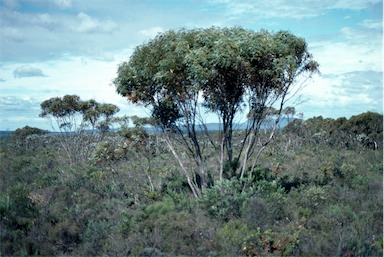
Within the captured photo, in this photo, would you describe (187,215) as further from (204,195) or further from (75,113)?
(75,113)

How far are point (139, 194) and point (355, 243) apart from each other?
24.6ft

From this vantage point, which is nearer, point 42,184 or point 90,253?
point 90,253

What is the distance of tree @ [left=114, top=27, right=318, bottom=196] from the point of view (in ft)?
36.5

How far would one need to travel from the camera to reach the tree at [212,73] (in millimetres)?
11125

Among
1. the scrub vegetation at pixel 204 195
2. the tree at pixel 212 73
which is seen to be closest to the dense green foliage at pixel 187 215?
the scrub vegetation at pixel 204 195

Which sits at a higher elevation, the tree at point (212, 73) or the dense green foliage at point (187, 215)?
the tree at point (212, 73)

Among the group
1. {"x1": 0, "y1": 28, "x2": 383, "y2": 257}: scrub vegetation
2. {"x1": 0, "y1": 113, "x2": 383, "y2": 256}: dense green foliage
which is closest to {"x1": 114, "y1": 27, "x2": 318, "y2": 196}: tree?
{"x1": 0, "y1": 28, "x2": 383, "y2": 257}: scrub vegetation

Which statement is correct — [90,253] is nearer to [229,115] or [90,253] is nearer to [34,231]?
[34,231]

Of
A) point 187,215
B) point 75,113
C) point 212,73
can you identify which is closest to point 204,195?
point 187,215

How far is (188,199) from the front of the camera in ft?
40.6

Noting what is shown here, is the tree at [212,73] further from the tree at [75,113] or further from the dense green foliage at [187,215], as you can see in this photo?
the tree at [75,113]

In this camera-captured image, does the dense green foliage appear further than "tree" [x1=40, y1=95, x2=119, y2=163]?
No

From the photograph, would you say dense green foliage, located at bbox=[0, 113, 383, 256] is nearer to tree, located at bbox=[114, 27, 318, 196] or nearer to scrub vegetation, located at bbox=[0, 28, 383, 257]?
scrub vegetation, located at bbox=[0, 28, 383, 257]

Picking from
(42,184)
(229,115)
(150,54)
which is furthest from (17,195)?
(229,115)
